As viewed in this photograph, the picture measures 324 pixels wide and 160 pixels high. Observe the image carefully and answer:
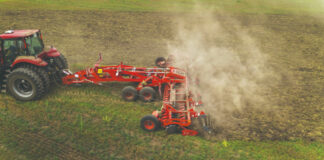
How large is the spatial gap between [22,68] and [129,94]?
3.65m

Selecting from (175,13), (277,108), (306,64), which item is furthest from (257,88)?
(175,13)

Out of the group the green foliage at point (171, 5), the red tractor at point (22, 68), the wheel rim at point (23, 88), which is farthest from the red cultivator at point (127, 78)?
the green foliage at point (171, 5)

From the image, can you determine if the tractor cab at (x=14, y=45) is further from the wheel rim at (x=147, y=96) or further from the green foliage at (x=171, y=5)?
the green foliage at (x=171, y=5)

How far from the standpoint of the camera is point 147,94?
905 cm

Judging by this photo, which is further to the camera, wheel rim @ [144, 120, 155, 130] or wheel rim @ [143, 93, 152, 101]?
wheel rim @ [143, 93, 152, 101]

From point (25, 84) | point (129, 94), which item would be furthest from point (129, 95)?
point (25, 84)

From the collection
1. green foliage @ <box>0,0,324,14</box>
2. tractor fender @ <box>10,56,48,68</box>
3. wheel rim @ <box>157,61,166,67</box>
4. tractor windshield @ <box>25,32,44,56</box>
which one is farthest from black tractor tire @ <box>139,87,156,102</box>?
green foliage @ <box>0,0,324,14</box>

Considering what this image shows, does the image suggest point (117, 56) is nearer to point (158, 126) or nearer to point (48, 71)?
point (48, 71)

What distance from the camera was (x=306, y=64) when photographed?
13414mm

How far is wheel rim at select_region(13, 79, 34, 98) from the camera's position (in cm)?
845

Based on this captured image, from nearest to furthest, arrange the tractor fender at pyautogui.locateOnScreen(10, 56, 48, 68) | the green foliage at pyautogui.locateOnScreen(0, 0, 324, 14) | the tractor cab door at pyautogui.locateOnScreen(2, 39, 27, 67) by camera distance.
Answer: the tractor fender at pyautogui.locateOnScreen(10, 56, 48, 68) < the tractor cab door at pyautogui.locateOnScreen(2, 39, 27, 67) < the green foliage at pyautogui.locateOnScreen(0, 0, 324, 14)

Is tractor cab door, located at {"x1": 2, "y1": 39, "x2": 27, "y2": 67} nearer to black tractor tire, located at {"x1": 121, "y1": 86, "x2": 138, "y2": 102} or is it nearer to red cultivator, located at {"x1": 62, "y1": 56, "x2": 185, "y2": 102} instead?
red cultivator, located at {"x1": 62, "y1": 56, "x2": 185, "y2": 102}

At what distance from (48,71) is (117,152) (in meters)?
4.37

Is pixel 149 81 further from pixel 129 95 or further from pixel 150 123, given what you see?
pixel 150 123
